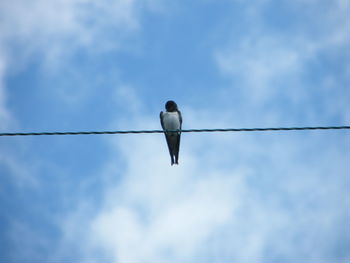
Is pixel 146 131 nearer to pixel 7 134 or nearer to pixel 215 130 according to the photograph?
pixel 215 130

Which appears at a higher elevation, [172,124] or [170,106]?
[170,106]

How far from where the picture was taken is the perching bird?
1173 cm

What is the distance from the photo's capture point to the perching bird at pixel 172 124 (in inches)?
462

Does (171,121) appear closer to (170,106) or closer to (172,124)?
(172,124)

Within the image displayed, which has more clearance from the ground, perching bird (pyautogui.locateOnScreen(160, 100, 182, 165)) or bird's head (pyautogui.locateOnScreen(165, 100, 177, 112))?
bird's head (pyautogui.locateOnScreen(165, 100, 177, 112))

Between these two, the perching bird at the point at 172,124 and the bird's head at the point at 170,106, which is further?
the bird's head at the point at 170,106

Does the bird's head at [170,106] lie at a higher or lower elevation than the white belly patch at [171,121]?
higher

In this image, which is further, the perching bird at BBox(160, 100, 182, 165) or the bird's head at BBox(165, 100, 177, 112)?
the bird's head at BBox(165, 100, 177, 112)

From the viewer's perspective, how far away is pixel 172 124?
39.1ft

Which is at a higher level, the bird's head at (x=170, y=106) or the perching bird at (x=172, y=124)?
the bird's head at (x=170, y=106)

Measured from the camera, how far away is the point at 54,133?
6336 millimetres

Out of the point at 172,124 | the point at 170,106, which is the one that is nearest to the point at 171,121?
the point at 172,124

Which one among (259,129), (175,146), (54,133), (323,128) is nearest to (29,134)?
(54,133)

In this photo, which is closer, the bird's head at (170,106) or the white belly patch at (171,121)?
the white belly patch at (171,121)
